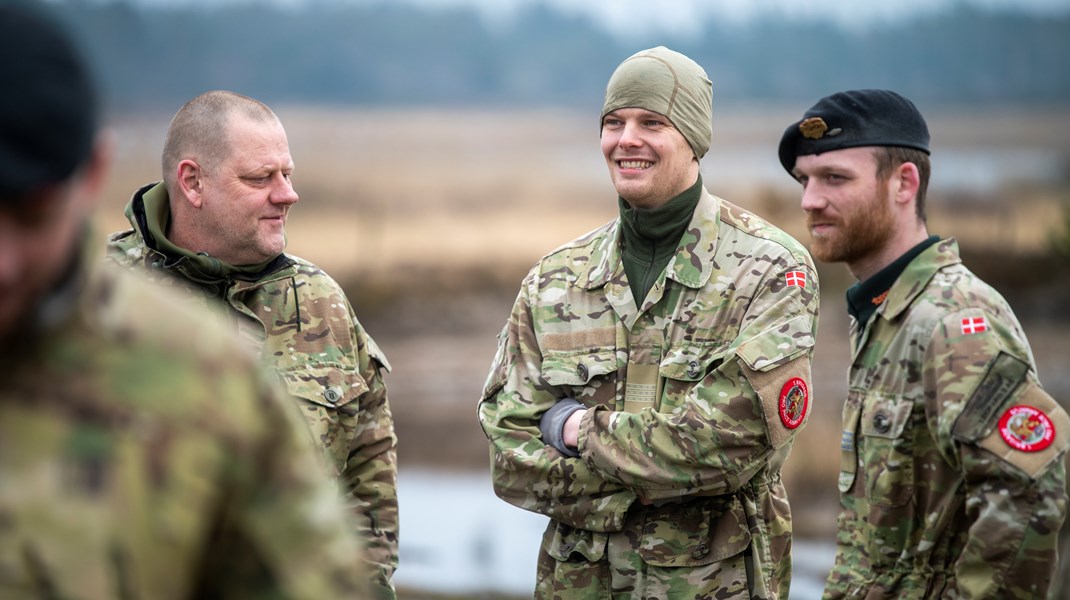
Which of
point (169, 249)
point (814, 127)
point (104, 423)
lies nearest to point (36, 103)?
point (104, 423)

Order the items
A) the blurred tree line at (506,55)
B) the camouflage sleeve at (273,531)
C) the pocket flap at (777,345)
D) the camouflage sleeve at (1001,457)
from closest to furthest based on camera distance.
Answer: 1. the camouflage sleeve at (273,531)
2. the camouflage sleeve at (1001,457)
3. the pocket flap at (777,345)
4. the blurred tree line at (506,55)

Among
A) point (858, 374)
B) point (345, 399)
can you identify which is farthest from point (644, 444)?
point (345, 399)

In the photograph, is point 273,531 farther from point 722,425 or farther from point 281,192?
point 281,192

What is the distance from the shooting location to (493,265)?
24016mm

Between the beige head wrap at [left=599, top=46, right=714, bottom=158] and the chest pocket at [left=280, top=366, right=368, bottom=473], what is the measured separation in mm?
1223

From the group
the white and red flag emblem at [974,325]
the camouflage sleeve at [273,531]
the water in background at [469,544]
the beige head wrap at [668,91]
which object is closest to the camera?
the camouflage sleeve at [273,531]

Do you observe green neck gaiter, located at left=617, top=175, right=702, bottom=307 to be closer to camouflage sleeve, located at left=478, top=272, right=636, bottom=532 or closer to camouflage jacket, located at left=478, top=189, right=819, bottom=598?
camouflage jacket, located at left=478, top=189, right=819, bottom=598

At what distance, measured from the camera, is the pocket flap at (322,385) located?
4102 millimetres

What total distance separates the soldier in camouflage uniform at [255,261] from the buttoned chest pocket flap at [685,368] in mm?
995

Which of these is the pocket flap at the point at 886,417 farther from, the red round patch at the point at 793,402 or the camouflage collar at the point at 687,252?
the camouflage collar at the point at 687,252

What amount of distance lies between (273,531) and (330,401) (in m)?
2.35

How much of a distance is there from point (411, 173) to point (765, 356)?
4336 cm

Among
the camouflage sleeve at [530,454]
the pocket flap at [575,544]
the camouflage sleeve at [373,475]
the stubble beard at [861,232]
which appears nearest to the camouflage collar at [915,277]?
the stubble beard at [861,232]

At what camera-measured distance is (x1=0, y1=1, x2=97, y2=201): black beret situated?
1.63 m
